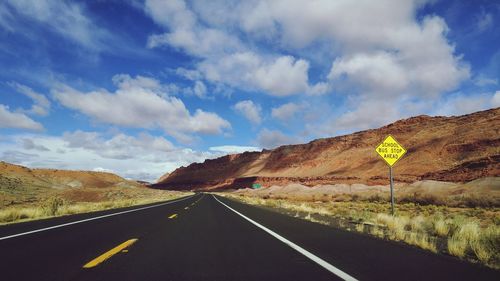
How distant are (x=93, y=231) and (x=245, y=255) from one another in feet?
19.0

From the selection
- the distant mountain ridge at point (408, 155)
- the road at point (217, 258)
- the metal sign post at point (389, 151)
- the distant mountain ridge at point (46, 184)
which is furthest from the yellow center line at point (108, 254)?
the distant mountain ridge at point (408, 155)

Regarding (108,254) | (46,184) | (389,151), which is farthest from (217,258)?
(46,184)

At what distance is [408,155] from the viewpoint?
84.1 m

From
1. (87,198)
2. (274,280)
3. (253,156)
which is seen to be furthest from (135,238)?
(253,156)

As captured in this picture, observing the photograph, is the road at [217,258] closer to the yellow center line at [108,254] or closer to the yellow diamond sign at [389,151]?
the yellow center line at [108,254]

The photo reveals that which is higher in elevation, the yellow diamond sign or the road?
the yellow diamond sign

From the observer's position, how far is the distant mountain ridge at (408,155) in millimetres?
67250

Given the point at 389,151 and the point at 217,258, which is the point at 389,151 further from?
the point at 217,258

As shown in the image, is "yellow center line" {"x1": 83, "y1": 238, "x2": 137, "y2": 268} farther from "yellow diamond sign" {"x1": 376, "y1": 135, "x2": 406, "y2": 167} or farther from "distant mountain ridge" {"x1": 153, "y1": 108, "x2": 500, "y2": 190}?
"distant mountain ridge" {"x1": 153, "y1": 108, "x2": 500, "y2": 190}

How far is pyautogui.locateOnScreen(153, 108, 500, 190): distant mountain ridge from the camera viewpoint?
67250 mm

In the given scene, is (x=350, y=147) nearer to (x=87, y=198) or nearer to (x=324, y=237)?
(x=87, y=198)

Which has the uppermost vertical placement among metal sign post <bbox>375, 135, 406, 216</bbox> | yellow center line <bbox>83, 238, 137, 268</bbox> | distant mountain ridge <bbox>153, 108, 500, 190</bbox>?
distant mountain ridge <bbox>153, 108, 500, 190</bbox>

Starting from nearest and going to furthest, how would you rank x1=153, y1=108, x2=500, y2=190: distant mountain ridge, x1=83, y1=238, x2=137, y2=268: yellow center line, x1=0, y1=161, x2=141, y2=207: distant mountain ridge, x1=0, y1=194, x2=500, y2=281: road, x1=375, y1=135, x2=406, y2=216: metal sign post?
x1=0, y1=194, x2=500, y2=281: road
x1=83, y1=238, x2=137, y2=268: yellow center line
x1=375, y1=135, x2=406, y2=216: metal sign post
x1=0, y1=161, x2=141, y2=207: distant mountain ridge
x1=153, y1=108, x2=500, y2=190: distant mountain ridge

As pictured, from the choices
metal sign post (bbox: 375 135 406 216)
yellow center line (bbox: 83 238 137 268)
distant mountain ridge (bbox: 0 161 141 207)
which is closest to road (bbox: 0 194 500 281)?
yellow center line (bbox: 83 238 137 268)
